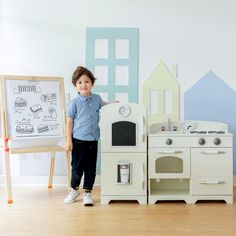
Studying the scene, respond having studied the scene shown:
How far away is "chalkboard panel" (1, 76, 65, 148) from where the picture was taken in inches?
121

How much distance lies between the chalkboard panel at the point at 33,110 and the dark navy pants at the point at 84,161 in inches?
13.5

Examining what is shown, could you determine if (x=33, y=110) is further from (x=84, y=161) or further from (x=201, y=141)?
(x=201, y=141)

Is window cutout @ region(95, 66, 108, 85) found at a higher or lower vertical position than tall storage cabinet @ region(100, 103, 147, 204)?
higher

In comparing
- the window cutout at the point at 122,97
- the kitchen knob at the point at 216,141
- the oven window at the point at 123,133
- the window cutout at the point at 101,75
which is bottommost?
the kitchen knob at the point at 216,141

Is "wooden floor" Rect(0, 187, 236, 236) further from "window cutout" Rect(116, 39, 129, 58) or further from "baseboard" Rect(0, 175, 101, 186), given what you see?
"window cutout" Rect(116, 39, 129, 58)

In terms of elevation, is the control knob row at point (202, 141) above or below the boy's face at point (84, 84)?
below

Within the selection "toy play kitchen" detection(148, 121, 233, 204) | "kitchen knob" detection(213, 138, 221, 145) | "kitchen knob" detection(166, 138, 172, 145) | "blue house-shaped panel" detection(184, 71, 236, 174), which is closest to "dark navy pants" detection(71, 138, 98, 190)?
"toy play kitchen" detection(148, 121, 233, 204)

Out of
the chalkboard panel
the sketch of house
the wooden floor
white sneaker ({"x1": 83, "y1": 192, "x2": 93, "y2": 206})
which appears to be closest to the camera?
the wooden floor

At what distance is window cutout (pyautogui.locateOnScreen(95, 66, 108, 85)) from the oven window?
75cm

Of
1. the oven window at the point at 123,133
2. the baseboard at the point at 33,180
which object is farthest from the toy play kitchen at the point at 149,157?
the baseboard at the point at 33,180

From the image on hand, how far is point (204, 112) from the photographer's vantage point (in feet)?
11.6

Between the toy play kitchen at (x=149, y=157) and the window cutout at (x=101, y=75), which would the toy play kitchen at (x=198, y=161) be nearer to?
the toy play kitchen at (x=149, y=157)

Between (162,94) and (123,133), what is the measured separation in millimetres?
799

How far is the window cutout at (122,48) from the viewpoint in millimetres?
3558
